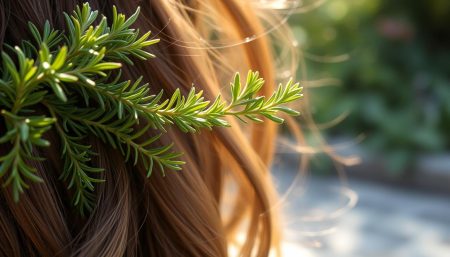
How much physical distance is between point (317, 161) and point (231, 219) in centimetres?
319

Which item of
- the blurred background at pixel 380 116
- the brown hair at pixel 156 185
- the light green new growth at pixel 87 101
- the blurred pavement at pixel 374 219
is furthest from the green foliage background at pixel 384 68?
the light green new growth at pixel 87 101

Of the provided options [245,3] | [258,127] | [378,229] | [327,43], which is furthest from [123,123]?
[327,43]

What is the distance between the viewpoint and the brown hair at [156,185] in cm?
63

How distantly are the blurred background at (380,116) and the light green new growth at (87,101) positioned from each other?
3.05m

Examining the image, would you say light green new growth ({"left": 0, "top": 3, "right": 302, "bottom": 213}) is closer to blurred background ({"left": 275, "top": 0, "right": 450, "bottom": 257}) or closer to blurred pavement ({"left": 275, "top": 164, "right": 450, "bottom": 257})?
blurred pavement ({"left": 275, "top": 164, "right": 450, "bottom": 257})

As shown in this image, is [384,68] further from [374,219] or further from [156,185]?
[156,185]

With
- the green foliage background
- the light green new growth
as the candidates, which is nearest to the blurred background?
the green foliage background

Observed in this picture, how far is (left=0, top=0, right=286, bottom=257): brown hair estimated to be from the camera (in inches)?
24.8

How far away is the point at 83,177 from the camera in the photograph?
56cm

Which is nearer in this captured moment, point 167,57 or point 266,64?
point 167,57

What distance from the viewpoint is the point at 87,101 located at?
0.54m

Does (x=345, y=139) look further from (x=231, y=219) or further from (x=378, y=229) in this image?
(x=231, y=219)

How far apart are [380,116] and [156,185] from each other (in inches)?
148

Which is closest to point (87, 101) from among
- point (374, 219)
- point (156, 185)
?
point (156, 185)
